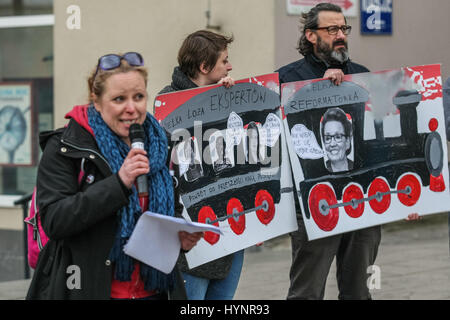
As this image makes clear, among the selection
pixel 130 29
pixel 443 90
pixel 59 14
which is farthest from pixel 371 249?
pixel 59 14

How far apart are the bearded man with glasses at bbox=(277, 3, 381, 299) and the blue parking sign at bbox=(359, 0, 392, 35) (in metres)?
5.11

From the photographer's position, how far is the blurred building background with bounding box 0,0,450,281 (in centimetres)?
958

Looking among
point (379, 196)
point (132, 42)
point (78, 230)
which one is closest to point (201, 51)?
point (379, 196)

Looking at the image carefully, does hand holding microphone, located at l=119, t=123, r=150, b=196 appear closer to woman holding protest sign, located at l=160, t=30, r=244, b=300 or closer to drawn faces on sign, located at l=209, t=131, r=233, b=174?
woman holding protest sign, located at l=160, t=30, r=244, b=300

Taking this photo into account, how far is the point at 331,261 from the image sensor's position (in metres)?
4.81

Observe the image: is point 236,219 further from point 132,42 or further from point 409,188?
point 132,42

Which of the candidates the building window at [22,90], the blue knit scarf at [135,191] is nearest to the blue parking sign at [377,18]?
the building window at [22,90]

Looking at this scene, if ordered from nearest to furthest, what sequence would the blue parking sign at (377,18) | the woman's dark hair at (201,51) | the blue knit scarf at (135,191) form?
the blue knit scarf at (135,191)
the woman's dark hair at (201,51)
the blue parking sign at (377,18)

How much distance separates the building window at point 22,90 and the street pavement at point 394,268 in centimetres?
341

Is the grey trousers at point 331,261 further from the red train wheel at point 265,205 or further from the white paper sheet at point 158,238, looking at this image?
the white paper sheet at point 158,238

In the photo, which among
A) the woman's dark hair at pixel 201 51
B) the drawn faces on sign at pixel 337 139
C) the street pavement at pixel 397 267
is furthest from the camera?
the street pavement at pixel 397 267

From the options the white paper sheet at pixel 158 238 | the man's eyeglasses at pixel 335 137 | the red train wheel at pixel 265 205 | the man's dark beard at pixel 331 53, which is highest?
the man's dark beard at pixel 331 53

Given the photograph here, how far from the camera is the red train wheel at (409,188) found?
16.0 feet

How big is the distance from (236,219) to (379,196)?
860 millimetres
